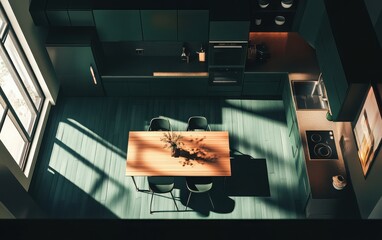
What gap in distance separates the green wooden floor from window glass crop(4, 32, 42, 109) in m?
0.49

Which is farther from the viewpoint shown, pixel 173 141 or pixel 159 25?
pixel 159 25

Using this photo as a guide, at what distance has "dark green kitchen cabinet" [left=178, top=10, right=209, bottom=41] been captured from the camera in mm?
6566

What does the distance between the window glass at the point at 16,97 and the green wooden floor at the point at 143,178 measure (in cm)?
47

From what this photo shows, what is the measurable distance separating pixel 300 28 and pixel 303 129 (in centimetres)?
179

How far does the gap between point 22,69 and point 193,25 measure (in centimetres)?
316

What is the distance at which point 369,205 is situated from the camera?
4.97 metres

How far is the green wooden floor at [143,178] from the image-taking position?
263 inches

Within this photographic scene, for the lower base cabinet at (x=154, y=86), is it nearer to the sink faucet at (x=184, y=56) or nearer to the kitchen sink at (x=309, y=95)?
the sink faucet at (x=184, y=56)

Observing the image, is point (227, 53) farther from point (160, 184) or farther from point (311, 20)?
point (160, 184)

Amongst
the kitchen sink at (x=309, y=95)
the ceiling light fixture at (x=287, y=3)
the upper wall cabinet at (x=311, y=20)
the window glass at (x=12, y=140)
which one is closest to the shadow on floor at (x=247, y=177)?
the kitchen sink at (x=309, y=95)

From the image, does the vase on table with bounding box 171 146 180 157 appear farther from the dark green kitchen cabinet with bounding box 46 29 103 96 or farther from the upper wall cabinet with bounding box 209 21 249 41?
the dark green kitchen cabinet with bounding box 46 29 103 96

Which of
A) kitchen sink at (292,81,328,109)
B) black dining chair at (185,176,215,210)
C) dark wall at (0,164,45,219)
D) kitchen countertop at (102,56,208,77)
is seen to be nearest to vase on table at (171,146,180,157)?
black dining chair at (185,176,215,210)

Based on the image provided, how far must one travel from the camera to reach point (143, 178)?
7.05 meters

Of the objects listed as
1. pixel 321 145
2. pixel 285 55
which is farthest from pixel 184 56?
pixel 321 145
